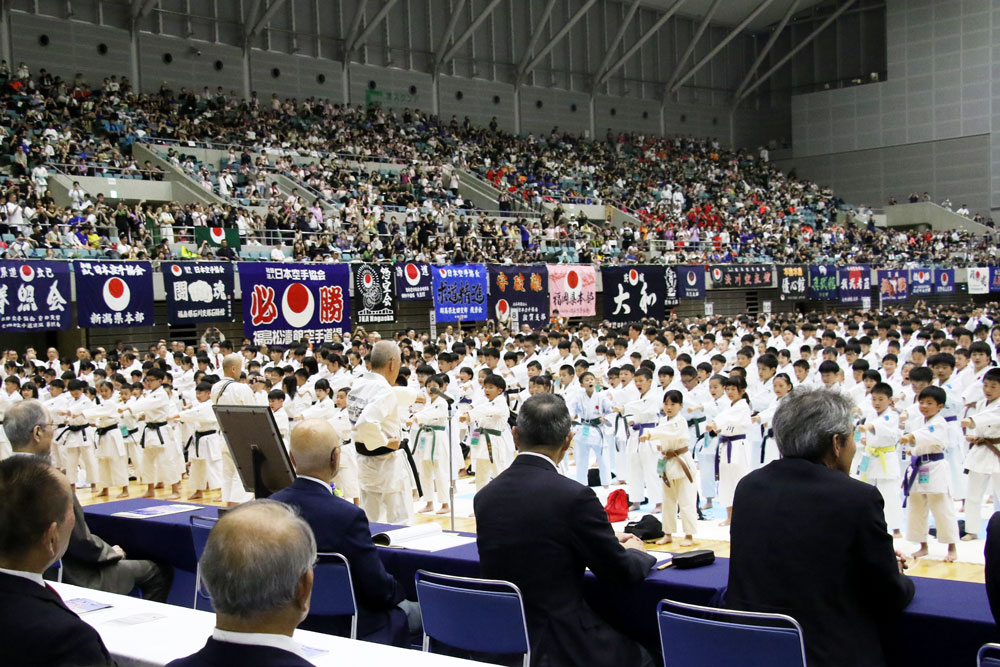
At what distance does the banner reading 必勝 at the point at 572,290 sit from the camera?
25688 millimetres

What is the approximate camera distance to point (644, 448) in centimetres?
1012

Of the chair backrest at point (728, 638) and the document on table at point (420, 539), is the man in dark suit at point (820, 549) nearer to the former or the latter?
the chair backrest at point (728, 638)

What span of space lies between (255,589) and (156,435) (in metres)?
10.6

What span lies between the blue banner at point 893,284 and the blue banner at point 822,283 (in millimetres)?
2488

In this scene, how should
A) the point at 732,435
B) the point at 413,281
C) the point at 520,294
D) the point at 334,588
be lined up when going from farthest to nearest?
the point at 520,294 → the point at 413,281 → the point at 732,435 → the point at 334,588

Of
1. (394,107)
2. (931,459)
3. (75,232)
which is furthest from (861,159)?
(931,459)

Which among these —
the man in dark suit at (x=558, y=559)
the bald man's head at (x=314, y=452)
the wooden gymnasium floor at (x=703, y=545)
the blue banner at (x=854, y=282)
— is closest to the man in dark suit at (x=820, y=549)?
the man in dark suit at (x=558, y=559)

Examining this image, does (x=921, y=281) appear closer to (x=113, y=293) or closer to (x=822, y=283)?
(x=822, y=283)

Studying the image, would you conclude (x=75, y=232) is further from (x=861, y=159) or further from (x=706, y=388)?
(x=861, y=159)

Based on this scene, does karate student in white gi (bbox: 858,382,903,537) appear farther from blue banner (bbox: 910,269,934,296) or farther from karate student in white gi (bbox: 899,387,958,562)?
blue banner (bbox: 910,269,934,296)

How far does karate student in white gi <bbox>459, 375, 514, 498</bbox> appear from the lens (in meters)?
10.3

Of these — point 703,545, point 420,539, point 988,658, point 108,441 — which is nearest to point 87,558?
point 420,539

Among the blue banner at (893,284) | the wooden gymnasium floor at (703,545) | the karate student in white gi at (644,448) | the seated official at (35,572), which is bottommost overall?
the wooden gymnasium floor at (703,545)

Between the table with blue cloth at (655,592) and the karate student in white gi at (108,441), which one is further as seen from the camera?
the karate student in white gi at (108,441)
